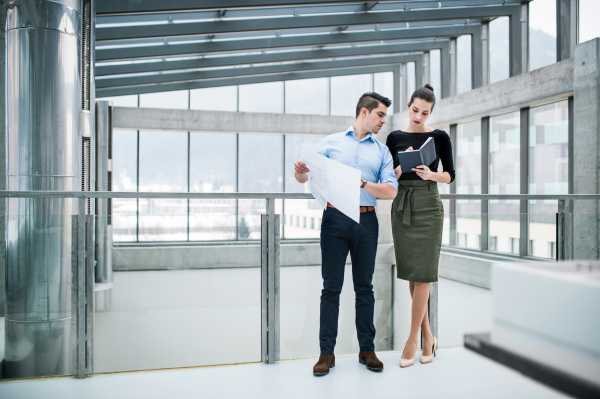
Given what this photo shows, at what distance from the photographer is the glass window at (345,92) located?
11.9 meters

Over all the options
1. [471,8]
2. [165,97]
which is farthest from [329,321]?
[165,97]

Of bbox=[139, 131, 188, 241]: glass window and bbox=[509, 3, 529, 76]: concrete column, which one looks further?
bbox=[139, 131, 188, 241]: glass window

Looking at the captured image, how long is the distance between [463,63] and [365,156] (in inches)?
341

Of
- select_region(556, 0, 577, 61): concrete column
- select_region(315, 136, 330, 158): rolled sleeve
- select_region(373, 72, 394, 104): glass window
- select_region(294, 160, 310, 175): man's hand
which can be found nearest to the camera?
select_region(294, 160, 310, 175): man's hand

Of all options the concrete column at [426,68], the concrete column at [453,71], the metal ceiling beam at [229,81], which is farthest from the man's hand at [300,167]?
the concrete column at [426,68]

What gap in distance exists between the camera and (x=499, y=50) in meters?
8.92

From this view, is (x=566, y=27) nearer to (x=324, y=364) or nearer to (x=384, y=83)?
(x=384, y=83)

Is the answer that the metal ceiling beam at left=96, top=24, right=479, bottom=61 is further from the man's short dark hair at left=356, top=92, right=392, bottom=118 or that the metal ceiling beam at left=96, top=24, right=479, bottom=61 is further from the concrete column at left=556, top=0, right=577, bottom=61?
the man's short dark hair at left=356, top=92, right=392, bottom=118

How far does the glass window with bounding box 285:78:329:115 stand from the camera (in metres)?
11.8

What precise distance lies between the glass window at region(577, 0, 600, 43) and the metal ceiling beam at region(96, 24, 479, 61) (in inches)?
95.3

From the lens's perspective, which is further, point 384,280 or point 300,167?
point 384,280

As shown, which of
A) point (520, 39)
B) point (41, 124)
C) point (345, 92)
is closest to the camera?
point (41, 124)

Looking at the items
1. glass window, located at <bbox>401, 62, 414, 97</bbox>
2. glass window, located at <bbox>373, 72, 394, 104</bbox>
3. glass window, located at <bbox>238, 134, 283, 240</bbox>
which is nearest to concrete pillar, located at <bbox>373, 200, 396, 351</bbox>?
glass window, located at <bbox>238, 134, 283, 240</bbox>

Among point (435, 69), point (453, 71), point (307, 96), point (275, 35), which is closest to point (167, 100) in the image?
point (307, 96)
